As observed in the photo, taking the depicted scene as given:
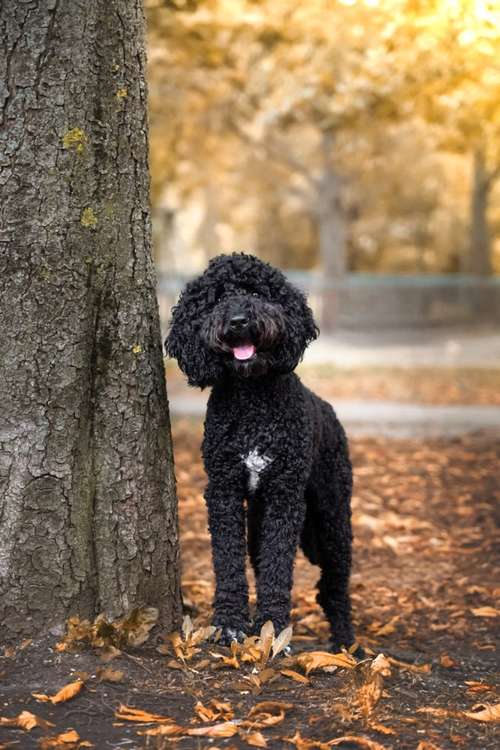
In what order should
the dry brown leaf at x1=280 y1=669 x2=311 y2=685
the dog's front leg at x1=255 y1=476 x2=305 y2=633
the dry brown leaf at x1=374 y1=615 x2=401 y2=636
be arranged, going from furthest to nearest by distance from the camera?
the dry brown leaf at x1=374 y1=615 x2=401 y2=636
the dog's front leg at x1=255 y1=476 x2=305 y2=633
the dry brown leaf at x1=280 y1=669 x2=311 y2=685

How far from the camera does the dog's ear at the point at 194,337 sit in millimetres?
4059

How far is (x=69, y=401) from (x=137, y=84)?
4.40 feet

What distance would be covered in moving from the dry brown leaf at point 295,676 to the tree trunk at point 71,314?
711mm

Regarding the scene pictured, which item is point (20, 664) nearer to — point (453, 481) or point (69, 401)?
point (69, 401)

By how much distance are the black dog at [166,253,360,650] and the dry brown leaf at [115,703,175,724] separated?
769mm

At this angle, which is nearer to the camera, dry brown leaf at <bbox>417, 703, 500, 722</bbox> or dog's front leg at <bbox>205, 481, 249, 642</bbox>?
dry brown leaf at <bbox>417, 703, 500, 722</bbox>

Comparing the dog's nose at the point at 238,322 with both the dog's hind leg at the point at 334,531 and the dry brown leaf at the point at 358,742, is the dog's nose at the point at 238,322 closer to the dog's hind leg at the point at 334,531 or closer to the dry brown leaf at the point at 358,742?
the dog's hind leg at the point at 334,531

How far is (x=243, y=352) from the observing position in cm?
396

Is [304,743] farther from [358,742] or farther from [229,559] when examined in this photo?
[229,559]

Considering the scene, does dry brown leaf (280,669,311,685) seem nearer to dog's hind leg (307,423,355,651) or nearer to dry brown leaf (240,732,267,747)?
dry brown leaf (240,732,267,747)

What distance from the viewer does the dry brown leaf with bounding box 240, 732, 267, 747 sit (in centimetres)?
326

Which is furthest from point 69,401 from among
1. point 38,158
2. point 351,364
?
point 351,364

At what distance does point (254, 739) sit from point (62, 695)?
2.34ft

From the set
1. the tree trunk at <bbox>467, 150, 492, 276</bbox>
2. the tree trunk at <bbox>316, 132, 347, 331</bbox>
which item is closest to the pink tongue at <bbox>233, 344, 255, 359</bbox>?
the tree trunk at <bbox>316, 132, 347, 331</bbox>
